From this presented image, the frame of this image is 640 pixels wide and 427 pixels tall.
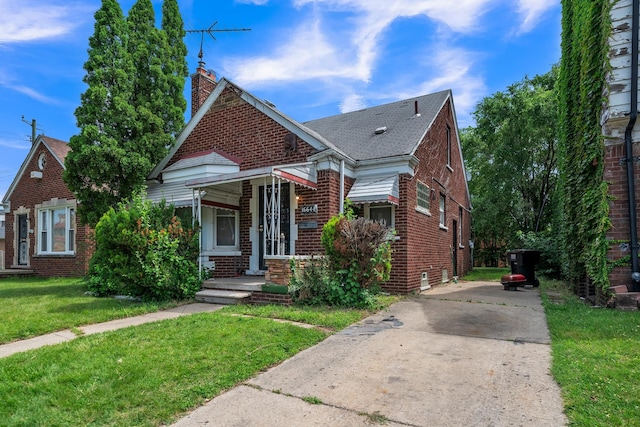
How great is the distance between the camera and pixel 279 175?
7723 millimetres

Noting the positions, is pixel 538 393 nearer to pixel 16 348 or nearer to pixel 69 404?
pixel 69 404

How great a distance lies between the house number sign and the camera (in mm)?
8924

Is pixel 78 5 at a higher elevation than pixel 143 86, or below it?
higher

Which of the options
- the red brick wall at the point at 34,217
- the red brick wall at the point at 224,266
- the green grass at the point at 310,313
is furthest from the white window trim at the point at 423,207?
the red brick wall at the point at 34,217

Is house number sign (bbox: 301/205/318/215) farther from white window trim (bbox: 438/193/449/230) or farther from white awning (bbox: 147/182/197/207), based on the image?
white window trim (bbox: 438/193/449/230)

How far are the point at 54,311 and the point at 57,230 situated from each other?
10352mm

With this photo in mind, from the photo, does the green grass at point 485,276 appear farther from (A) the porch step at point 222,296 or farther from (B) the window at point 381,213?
(A) the porch step at point 222,296

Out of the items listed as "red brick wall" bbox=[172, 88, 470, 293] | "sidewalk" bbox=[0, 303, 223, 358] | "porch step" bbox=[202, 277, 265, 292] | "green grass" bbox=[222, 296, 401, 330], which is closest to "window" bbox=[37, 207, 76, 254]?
"red brick wall" bbox=[172, 88, 470, 293]

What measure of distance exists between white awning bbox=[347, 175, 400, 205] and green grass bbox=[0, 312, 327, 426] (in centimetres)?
422

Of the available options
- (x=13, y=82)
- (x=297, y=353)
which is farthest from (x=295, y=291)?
(x=13, y=82)

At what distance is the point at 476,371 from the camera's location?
3896 mm

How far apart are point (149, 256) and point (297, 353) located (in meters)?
4.56

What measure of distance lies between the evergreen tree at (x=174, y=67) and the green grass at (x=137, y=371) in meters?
8.09

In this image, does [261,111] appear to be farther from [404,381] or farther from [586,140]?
[404,381]
